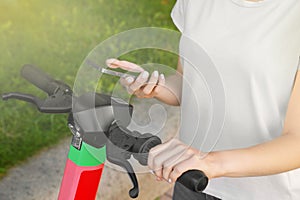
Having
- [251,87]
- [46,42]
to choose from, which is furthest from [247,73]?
[46,42]

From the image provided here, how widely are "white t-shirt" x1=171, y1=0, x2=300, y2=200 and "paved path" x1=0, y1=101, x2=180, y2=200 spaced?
998mm

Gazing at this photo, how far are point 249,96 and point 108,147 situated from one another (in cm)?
44

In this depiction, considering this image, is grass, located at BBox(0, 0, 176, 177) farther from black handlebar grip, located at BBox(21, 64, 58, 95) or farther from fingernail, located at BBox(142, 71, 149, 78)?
fingernail, located at BBox(142, 71, 149, 78)

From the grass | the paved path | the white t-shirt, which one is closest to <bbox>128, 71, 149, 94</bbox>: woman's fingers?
the white t-shirt

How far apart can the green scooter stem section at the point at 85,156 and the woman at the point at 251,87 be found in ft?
0.57

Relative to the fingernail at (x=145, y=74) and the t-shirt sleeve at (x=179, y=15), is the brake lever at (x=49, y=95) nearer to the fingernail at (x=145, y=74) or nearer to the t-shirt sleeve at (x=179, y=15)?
the fingernail at (x=145, y=74)

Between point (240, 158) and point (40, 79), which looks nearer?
point (240, 158)

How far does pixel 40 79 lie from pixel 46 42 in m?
2.94

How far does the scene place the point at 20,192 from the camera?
2777 mm

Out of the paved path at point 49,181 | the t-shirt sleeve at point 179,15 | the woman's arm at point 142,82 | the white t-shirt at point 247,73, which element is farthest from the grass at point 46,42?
the woman's arm at point 142,82

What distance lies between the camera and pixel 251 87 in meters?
1.54

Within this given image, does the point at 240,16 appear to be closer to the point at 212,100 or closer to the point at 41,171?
the point at 212,100

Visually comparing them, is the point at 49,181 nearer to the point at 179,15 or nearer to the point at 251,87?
the point at 179,15

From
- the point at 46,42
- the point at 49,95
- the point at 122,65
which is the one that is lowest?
the point at 46,42
